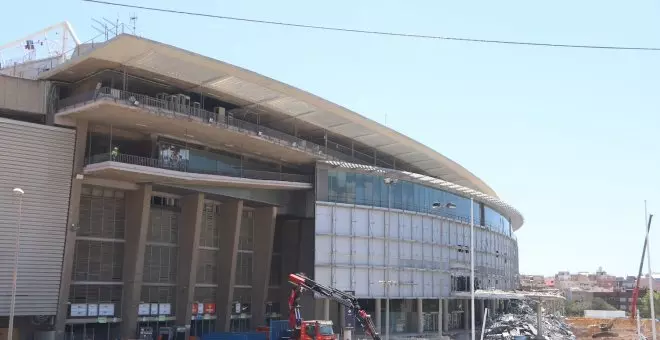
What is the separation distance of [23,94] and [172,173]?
10.3m

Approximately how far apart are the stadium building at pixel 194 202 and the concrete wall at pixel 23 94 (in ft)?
0.27

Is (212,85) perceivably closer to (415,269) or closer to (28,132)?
(28,132)

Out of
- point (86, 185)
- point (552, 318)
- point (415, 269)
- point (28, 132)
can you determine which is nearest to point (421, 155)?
point (415, 269)

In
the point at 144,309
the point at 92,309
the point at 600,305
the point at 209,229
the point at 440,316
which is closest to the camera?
the point at 92,309

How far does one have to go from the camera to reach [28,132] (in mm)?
41781

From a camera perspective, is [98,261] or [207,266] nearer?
[98,261]

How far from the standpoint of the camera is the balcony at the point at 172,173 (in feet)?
141

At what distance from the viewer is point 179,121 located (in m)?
44.8

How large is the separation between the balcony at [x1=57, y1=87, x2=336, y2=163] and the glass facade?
3.55m

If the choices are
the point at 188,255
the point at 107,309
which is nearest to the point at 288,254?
the point at 188,255

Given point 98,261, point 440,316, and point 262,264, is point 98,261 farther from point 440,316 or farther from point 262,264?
point 440,316

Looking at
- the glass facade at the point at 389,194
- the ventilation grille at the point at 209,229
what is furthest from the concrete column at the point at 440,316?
the ventilation grille at the point at 209,229

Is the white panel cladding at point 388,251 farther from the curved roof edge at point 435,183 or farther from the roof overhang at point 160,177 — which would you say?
the roof overhang at point 160,177

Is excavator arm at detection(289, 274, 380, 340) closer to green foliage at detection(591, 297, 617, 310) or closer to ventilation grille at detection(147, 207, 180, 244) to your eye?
ventilation grille at detection(147, 207, 180, 244)
